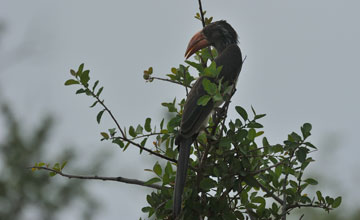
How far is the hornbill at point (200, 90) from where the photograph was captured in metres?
3.02

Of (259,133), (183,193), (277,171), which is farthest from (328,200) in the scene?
(183,193)

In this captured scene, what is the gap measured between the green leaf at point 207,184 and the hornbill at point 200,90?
113 mm

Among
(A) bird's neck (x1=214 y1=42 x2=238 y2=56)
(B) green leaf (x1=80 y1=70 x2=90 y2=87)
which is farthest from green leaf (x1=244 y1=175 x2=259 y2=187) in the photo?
(A) bird's neck (x1=214 y1=42 x2=238 y2=56)

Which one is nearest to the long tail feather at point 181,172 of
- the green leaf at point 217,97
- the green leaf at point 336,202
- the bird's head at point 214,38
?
the green leaf at point 217,97

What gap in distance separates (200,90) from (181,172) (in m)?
0.81

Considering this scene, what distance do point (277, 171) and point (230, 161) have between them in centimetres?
29

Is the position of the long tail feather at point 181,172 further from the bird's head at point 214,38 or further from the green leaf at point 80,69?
the bird's head at point 214,38

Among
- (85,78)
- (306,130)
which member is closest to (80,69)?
(85,78)

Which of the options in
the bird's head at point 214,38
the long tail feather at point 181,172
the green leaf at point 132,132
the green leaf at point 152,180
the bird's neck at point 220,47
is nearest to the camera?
the long tail feather at point 181,172

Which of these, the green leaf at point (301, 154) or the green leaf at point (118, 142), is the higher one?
the green leaf at point (118, 142)

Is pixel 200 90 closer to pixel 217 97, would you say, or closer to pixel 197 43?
pixel 217 97

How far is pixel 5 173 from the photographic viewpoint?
1345 centimetres

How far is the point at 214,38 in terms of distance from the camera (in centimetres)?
517

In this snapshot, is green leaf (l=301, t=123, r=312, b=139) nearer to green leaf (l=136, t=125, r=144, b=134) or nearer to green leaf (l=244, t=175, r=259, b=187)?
green leaf (l=244, t=175, r=259, b=187)
